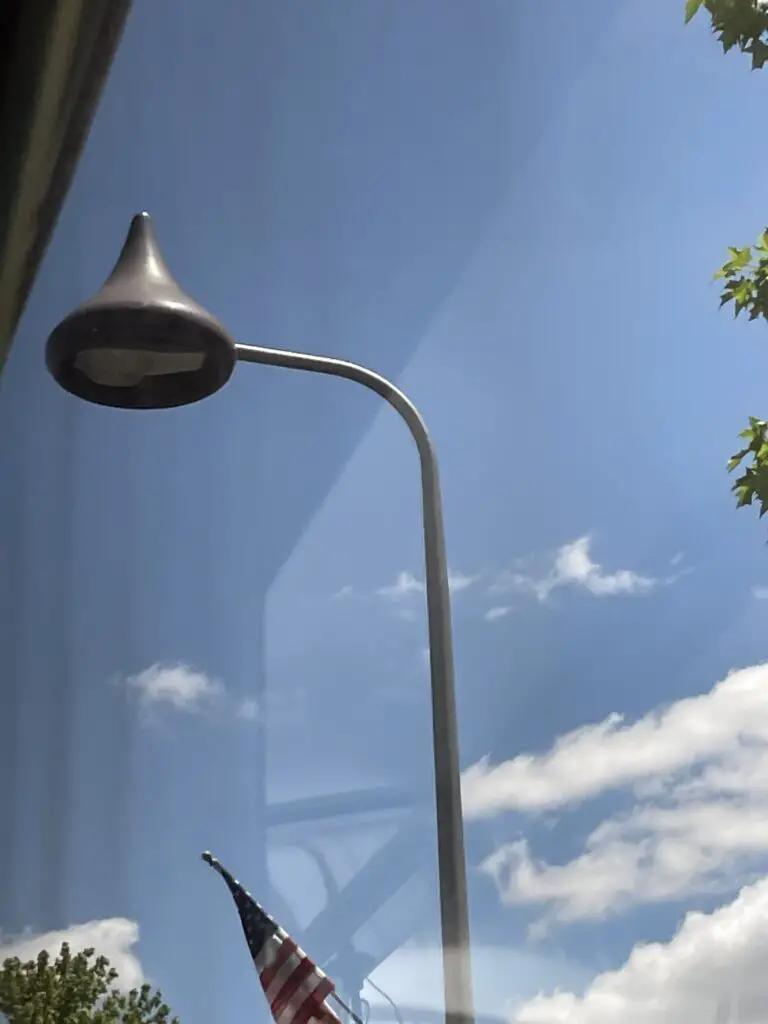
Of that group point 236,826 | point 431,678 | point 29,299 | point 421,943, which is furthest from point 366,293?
point 29,299

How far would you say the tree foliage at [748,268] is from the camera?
1.65 m

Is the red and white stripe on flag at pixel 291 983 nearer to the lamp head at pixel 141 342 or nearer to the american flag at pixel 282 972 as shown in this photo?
the american flag at pixel 282 972

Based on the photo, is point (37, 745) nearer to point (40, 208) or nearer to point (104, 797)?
point (104, 797)

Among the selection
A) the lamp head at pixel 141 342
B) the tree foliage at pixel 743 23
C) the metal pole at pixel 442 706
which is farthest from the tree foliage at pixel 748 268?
the lamp head at pixel 141 342

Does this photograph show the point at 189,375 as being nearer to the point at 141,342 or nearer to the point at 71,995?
the point at 141,342

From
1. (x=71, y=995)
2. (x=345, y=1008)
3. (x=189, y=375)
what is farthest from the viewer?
(x=345, y=1008)

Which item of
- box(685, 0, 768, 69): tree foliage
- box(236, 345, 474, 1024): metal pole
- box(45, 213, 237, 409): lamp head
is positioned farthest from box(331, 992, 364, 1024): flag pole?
box(685, 0, 768, 69): tree foliage

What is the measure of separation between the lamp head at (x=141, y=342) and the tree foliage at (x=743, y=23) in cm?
96

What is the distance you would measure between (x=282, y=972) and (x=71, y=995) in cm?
35

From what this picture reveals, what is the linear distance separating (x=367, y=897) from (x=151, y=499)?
0.87 metres

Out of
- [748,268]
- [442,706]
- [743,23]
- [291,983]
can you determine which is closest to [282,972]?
[291,983]

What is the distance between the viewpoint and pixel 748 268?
1804 millimetres

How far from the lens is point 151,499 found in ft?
6.97

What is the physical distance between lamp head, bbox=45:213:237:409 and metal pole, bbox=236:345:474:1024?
244 mm
